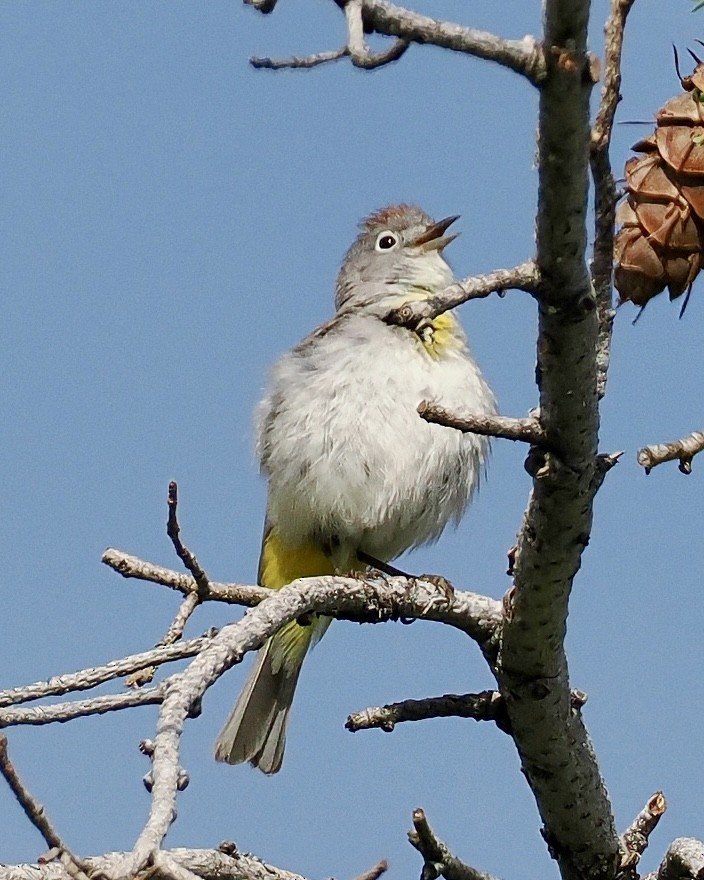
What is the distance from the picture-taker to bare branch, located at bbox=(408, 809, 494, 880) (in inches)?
174

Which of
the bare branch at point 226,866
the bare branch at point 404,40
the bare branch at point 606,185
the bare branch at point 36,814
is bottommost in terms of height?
the bare branch at point 36,814

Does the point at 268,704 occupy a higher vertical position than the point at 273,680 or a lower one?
lower

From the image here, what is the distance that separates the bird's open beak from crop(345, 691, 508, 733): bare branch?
→ 4.21 metres

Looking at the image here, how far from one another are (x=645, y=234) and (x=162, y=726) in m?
1.38

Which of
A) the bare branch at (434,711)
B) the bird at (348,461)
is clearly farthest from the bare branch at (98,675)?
the bird at (348,461)

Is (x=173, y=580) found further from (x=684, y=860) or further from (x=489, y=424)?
(x=684, y=860)

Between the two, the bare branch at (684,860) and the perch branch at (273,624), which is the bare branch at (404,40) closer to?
the perch branch at (273,624)

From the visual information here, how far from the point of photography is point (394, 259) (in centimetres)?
845

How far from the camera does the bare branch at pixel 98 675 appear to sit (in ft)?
11.5

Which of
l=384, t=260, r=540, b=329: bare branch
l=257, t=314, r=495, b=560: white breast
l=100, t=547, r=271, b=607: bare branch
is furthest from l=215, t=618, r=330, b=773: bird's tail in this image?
l=384, t=260, r=540, b=329: bare branch

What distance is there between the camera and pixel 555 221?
2.97m

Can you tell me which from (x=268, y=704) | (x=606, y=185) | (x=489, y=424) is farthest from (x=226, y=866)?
(x=606, y=185)

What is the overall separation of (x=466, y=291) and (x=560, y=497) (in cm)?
123

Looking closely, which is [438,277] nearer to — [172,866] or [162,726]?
[162,726]
